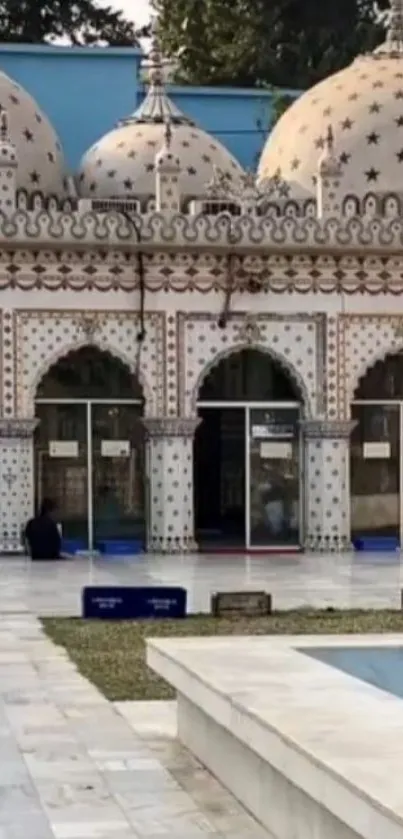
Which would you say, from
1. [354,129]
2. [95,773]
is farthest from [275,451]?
[95,773]

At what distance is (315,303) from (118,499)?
3.42m

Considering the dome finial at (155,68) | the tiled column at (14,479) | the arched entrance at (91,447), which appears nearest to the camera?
the tiled column at (14,479)

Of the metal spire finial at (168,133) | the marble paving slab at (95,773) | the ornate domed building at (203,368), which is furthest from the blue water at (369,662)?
the metal spire finial at (168,133)

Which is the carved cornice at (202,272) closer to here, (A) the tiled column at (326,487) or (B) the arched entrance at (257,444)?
(B) the arched entrance at (257,444)

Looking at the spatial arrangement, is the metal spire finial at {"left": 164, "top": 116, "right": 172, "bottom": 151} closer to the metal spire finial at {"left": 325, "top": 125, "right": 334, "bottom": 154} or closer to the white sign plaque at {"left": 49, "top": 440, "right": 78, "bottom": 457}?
the metal spire finial at {"left": 325, "top": 125, "right": 334, "bottom": 154}

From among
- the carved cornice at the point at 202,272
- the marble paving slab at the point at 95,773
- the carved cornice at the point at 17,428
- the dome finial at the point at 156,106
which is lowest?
the marble paving slab at the point at 95,773

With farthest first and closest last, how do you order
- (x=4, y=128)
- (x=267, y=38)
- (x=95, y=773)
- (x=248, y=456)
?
(x=267, y=38)
(x=4, y=128)
(x=248, y=456)
(x=95, y=773)

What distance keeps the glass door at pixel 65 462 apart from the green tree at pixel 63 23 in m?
21.2

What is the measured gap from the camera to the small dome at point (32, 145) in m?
23.8

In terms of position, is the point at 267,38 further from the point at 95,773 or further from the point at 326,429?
the point at 95,773

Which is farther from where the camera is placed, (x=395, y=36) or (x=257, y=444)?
(x=395, y=36)

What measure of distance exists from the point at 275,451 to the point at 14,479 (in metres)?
3.27

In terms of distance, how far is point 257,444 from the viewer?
21.8 m

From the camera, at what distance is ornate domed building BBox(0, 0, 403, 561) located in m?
21.2
